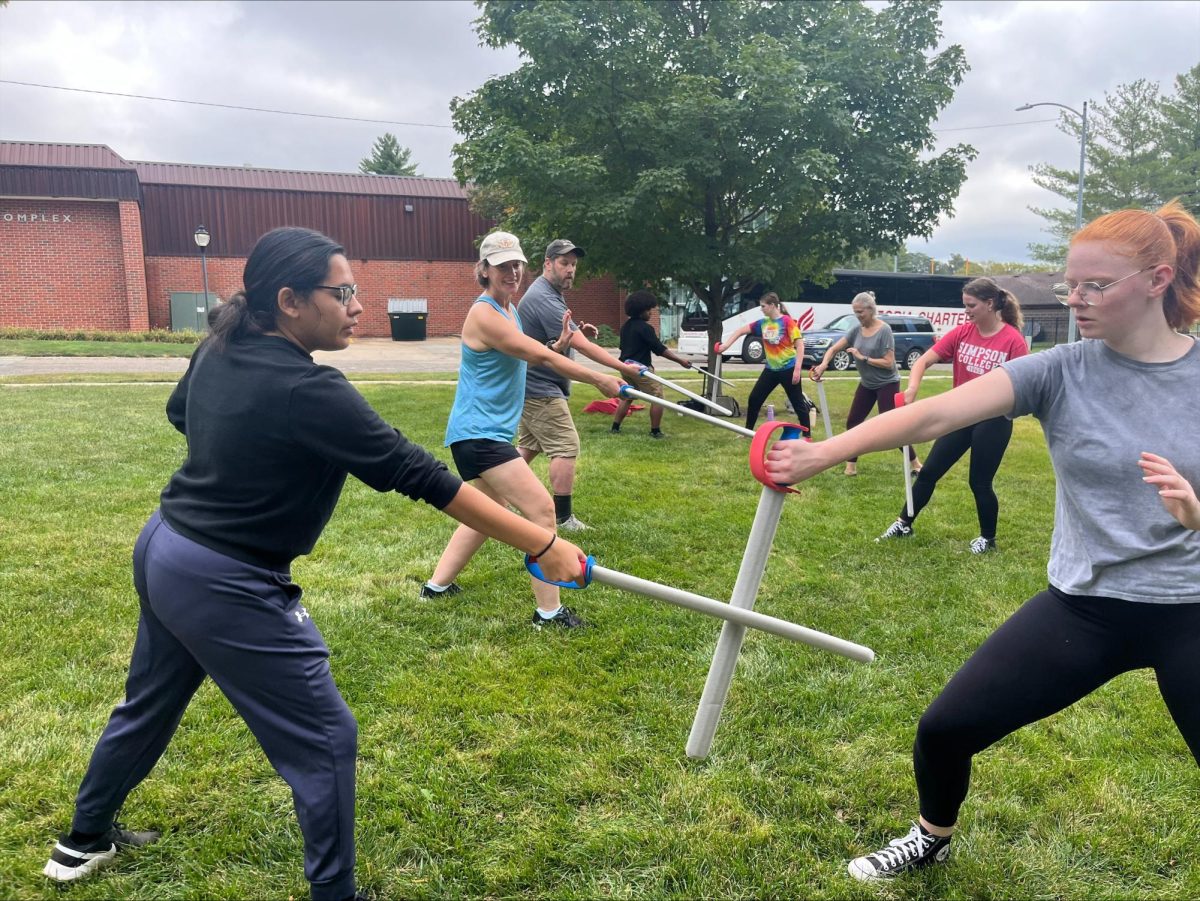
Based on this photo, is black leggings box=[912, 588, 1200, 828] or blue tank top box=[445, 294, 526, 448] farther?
blue tank top box=[445, 294, 526, 448]

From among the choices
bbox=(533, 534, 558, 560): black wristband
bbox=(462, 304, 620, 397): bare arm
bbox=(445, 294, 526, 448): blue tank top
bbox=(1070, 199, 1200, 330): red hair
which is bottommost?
bbox=(533, 534, 558, 560): black wristband

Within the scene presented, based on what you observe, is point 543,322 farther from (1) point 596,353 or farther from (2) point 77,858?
(2) point 77,858

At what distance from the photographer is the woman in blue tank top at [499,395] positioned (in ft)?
13.7

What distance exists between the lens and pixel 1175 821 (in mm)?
2975

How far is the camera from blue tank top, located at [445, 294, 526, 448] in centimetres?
436

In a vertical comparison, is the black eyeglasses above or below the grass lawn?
above

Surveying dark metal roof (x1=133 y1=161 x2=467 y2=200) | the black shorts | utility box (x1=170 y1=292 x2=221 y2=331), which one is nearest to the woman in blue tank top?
the black shorts

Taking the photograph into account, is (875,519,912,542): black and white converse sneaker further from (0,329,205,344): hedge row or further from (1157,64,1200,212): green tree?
(1157,64,1200,212): green tree

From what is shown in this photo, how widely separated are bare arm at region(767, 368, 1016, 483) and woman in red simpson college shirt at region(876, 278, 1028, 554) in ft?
13.1

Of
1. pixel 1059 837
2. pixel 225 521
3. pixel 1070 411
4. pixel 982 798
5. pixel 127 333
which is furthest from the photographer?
pixel 127 333

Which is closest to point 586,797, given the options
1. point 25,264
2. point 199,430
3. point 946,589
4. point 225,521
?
point 225,521

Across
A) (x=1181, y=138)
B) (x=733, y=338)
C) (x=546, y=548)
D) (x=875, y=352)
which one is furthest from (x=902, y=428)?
(x=1181, y=138)

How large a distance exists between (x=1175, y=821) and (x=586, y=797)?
2.16 meters

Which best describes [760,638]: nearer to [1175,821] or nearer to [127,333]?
[1175,821]
